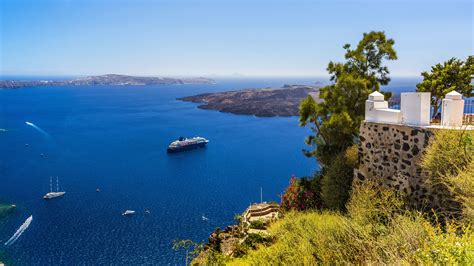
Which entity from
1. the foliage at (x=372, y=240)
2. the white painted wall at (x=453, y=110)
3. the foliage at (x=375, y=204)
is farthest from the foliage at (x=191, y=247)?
the white painted wall at (x=453, y=110)

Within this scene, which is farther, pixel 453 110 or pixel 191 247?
pixel 191 247

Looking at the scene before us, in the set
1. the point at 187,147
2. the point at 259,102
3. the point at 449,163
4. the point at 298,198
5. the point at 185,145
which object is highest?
the point at 449,163

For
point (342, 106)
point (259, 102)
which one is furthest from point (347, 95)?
point (259, 102)

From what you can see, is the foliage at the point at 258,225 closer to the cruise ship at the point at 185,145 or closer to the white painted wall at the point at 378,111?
the white painted wall at the point at 378,111

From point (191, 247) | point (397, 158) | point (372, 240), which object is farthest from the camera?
point (191, 247)

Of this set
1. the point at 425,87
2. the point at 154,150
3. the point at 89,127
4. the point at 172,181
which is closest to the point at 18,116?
the point at 89,127

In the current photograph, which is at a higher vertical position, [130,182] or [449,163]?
[449,163]

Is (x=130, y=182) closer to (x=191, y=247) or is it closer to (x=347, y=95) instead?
(x=191, y=247)

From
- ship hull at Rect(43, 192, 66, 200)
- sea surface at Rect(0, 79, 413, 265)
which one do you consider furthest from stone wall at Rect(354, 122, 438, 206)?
ship hull at Rect(43, 192, 66, 200)
